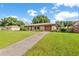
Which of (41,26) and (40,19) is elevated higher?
(40,19)

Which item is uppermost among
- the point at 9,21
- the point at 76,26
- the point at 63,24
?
the point at 9,21

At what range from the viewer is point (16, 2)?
8.18 meters

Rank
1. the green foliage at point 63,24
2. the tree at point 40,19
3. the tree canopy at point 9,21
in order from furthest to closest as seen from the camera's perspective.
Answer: the green foliage at point 63,24
the tree canopy at point 9,21
the tree at point 40,19

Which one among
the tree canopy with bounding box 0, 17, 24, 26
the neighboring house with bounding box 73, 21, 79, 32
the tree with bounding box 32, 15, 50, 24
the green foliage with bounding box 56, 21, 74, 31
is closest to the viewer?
the tree with bounding box 32, 15, 50, 24

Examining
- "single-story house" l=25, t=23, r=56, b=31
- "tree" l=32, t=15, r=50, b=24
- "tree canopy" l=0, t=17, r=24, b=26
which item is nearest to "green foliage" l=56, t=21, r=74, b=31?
"single-story house" l=25, t=23, r=56, b=31

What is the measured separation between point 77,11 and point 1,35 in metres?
4.50

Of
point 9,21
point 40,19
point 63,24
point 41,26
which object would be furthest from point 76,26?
→ point 9,21

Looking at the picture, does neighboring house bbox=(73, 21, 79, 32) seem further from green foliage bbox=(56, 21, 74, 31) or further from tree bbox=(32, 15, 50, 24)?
tree bbox=(32, 15, 50, 24)

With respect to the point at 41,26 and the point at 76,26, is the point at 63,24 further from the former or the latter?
the point at 41,26

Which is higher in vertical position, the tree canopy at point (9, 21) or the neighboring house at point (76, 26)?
the tree canopy at point (9, 21)

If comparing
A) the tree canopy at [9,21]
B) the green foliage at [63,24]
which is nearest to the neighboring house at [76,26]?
the green foliage at [63,24]

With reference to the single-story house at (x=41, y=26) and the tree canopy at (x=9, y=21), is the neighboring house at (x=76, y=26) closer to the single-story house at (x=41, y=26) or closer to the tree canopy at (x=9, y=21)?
A: the single-story house at (x=41, y=26)

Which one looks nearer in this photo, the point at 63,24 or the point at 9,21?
the point at 9,21

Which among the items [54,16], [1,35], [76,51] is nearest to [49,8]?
[54,16]
